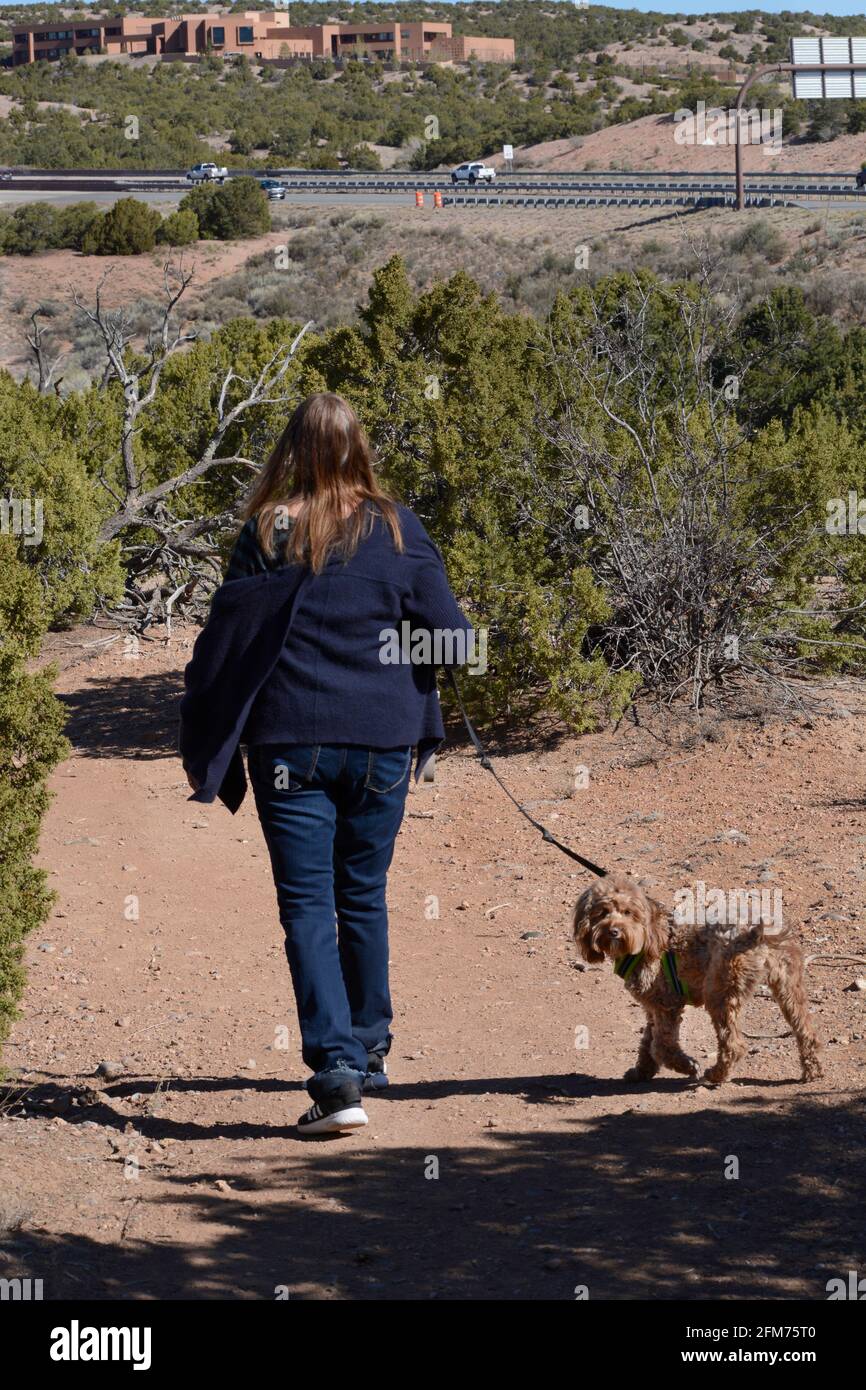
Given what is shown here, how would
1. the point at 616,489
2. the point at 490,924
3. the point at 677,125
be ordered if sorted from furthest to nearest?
the point at 677,125
the point at 616,489
the point at 490,924

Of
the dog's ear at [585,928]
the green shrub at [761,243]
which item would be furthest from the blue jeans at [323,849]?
the green shrub at [761,243]

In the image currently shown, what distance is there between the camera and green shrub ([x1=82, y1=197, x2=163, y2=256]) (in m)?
42.8

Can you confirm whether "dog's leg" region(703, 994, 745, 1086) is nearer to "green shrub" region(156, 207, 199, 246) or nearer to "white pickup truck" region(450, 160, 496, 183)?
"green shrub" region(156, 207, 199, 246)

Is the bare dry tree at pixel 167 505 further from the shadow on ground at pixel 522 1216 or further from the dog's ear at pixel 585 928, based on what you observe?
the shadow on ground at pixel 522 1216

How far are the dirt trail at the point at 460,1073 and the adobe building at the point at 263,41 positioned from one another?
3362 inches

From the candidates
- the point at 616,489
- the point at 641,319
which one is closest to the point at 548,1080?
the point at 616,489

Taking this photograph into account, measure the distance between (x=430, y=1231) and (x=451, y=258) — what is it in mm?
38348

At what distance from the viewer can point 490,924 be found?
693 centimetres

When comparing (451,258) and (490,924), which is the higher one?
(451,258)

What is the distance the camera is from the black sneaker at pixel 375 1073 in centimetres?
434

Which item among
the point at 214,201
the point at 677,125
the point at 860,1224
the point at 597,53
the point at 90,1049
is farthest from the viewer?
the point at 597,53

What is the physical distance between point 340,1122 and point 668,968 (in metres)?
1.09

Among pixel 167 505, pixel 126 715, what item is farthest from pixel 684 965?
pixel 167 505

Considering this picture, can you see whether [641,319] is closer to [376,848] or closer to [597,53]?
[376,848]
